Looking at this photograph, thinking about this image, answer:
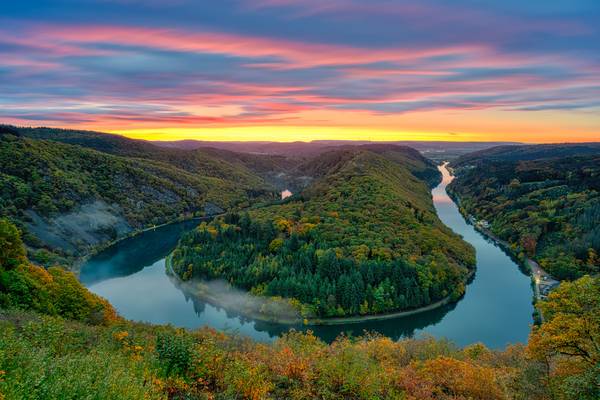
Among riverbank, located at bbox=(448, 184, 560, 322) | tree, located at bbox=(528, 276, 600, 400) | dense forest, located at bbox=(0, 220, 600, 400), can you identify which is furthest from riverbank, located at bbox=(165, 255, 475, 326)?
tree, located at bbox=(528, 276, 600, 400)

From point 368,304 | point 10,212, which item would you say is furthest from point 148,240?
point 368,304

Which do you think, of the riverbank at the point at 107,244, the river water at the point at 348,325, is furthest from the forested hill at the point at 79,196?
the river water at the point at 348,325

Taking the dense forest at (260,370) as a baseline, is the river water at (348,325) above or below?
below

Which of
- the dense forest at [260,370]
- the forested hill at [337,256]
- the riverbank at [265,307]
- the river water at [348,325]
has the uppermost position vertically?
the dense forest at [260,370]

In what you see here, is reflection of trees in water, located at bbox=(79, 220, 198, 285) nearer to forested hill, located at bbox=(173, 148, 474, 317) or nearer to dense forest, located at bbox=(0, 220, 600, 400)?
forested hill, located at bbox=(173, 148, 474, 317)

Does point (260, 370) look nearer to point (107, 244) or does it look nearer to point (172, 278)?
point (172, 278)

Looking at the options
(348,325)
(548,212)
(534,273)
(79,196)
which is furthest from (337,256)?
(79,196)

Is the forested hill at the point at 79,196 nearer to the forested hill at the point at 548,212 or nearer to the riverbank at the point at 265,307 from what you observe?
the riverbank at the point at 265,307
